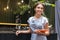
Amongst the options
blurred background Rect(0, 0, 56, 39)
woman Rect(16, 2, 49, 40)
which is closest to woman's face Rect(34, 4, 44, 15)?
woman Rect(16, 2, 49, 40)

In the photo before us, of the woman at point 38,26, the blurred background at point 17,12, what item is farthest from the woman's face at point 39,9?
the blurred background at point 17,12

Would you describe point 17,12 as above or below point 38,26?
above

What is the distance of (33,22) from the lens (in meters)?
3.41

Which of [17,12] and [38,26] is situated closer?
[38,26]

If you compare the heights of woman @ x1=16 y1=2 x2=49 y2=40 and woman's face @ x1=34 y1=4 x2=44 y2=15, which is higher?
woman's face @ x1=34 y1=4 x2=44 y2=15

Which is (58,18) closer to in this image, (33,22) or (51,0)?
(33,22)

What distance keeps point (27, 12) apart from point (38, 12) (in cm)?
A: 432

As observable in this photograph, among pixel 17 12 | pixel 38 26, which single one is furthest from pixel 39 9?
pixel 17 12

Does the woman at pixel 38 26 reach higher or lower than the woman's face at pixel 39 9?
lower

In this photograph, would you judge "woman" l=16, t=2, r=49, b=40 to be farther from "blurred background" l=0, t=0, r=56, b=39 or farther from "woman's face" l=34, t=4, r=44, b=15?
"blurred background" l=0, t=0, r=56, b=39

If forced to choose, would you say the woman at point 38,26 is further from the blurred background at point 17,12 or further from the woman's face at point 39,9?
the blurred background at point 17,12

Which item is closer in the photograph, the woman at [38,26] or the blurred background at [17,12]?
the woman at [38,26]

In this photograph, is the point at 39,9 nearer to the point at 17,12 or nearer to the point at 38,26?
the point at 38,26

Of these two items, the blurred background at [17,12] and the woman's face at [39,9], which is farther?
the blurred background at [17,12]
